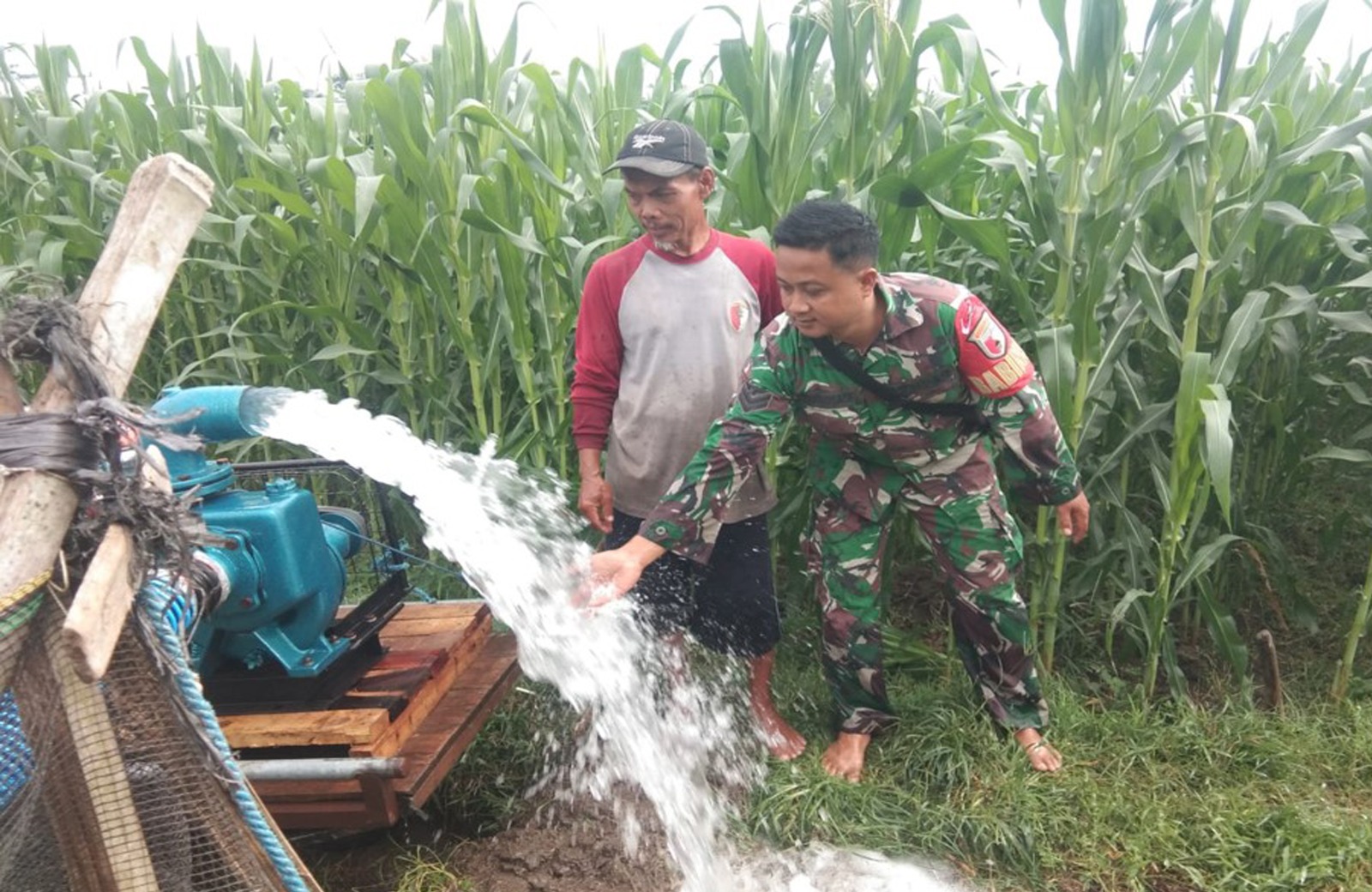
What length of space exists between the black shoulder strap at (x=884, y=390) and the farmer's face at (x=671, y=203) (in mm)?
453

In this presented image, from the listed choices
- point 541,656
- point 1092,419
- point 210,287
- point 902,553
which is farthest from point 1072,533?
point 210,287

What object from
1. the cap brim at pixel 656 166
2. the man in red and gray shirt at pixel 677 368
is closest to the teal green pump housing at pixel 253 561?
the man in red and gray shirt at pixel 677 368

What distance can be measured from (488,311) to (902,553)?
168cm

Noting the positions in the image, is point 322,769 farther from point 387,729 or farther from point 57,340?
point 57,340

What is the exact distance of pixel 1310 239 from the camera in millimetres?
2725

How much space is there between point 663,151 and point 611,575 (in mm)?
1028

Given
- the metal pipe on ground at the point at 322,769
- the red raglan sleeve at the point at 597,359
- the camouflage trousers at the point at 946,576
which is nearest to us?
the metal pipe on ground at the point at 322,769

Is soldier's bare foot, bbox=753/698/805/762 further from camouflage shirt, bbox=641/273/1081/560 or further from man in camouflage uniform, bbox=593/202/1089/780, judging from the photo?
camouflage shirt, bbox=641/273/1081/560

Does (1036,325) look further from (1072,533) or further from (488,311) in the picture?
(488,311)

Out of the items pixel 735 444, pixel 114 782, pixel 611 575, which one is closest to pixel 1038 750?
pixel 735 444

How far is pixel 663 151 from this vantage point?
219 centimetres

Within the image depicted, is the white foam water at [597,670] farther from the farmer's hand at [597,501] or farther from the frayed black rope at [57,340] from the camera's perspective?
the frayed black rope at [57,340]

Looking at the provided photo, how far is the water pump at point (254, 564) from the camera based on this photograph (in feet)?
5.81

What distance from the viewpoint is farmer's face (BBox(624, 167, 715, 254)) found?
2211 millimetres
